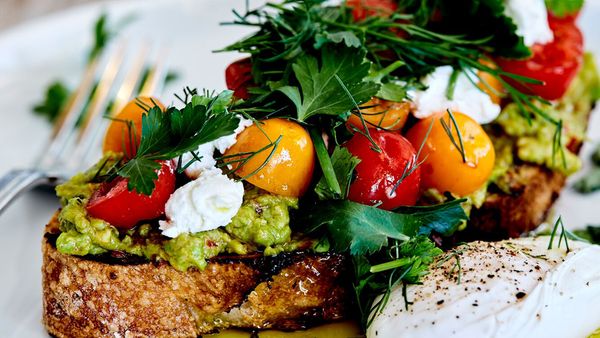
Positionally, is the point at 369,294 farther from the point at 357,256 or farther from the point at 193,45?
the point at 193,45

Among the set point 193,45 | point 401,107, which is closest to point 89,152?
point 193,45

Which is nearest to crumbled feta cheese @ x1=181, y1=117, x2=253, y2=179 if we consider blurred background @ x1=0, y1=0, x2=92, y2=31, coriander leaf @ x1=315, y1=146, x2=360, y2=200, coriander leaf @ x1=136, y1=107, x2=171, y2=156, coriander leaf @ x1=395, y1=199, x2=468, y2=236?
coriander leaf @ x1=136, y1=107, x2=171, y2=156

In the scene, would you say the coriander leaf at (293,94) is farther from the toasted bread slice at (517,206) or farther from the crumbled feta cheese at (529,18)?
the crumbled feta cheese at (529,18)

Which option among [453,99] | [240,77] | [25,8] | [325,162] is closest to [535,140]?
[453,99]

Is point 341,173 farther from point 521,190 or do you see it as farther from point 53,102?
point 53,102

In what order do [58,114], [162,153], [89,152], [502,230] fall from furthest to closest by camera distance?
1. [58,114]
2. [89,152]
3. [502,230]
4. [162,153]

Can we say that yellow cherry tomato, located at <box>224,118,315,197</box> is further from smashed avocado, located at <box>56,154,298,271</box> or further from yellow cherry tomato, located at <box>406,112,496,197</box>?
yellow cherry tomato, located at <box>406,112,496,197</box>
